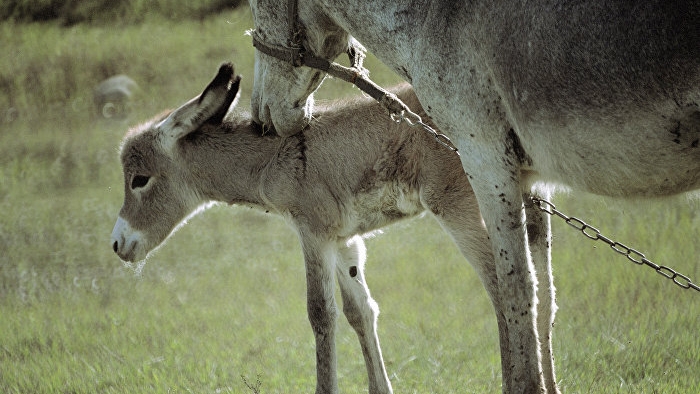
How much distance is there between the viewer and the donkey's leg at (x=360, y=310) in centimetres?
568

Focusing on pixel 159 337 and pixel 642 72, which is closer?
pixel 642 72

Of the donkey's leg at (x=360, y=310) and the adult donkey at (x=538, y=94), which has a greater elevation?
the adult donkey at (x=538, y=94)

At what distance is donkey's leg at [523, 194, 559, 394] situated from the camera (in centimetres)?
446

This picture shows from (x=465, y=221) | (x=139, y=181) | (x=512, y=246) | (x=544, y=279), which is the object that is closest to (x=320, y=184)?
(x=465, y=221)

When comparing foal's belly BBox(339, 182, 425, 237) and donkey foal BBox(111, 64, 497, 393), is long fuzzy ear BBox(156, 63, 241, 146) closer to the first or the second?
donkey foal BBox(111, 64, 497, 393)

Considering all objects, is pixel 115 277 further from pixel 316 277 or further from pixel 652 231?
pixel 652 231

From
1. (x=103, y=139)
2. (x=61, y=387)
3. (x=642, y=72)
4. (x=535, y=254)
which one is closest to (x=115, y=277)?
(x=61, y=387)

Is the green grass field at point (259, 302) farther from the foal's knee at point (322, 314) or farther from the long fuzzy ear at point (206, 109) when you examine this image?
the foal's knee at point (322, 314)

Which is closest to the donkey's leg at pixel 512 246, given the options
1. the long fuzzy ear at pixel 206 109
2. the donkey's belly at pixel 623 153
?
the donkey's belly at pixel 623 153

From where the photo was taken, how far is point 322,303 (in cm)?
539

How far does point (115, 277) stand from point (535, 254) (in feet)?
21.4

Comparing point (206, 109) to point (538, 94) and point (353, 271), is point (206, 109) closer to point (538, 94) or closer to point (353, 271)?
point (353, 271)

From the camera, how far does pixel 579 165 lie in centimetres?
321

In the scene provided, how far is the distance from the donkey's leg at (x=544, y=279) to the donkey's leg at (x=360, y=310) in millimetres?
1476
